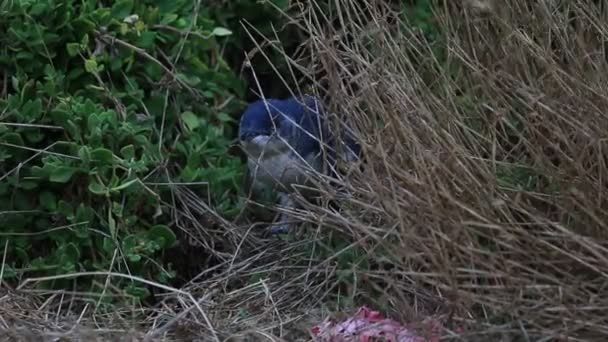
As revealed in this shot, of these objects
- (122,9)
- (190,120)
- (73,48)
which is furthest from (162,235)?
(122,9)

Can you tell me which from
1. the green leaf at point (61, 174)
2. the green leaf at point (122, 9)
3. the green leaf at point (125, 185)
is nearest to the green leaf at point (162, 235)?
the green leaf at point (125, 185)

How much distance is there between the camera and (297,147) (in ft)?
13.9

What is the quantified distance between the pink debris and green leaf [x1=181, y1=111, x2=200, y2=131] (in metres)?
1.20

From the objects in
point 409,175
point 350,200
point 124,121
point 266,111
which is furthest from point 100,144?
point 409,175

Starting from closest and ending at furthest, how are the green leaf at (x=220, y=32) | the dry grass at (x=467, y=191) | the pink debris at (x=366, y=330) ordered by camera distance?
the dry grass at (x=467, y=191), the pink debris at (x=366, y=330), the green leaf at (x=220, y=32)

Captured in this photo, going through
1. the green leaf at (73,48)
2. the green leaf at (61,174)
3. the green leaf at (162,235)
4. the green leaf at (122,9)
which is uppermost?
the green leaf at (122,9)

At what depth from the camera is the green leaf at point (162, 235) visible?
13.4 ft

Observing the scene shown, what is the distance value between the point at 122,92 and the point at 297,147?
60cm

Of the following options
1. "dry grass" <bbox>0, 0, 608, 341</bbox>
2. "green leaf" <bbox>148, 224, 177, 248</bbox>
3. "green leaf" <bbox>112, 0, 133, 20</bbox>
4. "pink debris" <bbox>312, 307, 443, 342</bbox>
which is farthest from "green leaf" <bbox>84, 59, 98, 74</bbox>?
"pink debris" <bbox>312, 307, 443, 342</bbox>

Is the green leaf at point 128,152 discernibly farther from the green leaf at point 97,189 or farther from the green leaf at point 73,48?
the green leaf at point 73,48

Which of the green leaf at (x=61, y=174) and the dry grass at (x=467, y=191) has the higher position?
the dry grass at (x=467, y=191)

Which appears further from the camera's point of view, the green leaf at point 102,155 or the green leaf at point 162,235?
the green leaf at point 162,235

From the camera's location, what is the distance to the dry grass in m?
3.05

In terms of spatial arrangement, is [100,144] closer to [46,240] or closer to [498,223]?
[46,240]
